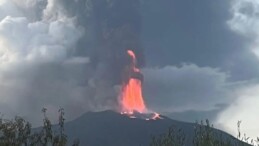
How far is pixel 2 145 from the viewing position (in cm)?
5066

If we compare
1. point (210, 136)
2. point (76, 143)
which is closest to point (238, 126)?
point (210, 136)

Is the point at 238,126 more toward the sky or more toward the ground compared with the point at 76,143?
more toward the sky

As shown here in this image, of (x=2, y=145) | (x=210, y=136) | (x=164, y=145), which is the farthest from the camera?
(x=164, y=145)

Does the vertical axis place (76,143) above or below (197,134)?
below

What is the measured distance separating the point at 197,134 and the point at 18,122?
49.4 m

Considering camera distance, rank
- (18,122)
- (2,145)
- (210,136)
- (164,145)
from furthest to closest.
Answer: (164,145) → (210,136) → (18,122) → (2,145)

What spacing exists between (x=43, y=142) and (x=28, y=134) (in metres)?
2.93

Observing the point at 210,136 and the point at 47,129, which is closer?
the point at 47,129

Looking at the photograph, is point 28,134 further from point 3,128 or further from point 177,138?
point 177,138

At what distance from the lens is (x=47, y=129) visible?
55.6 meters

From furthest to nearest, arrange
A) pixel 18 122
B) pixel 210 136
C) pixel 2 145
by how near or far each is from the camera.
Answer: pixel 210 136 < pixel 18 122 < pixel 2 145

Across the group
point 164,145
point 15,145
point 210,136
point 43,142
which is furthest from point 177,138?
point 15,145

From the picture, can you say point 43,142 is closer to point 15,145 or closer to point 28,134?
point 28,134

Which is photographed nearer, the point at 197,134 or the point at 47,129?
the point at 47,129
